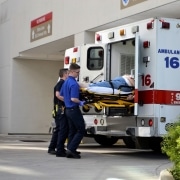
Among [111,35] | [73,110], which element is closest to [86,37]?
[111,35]

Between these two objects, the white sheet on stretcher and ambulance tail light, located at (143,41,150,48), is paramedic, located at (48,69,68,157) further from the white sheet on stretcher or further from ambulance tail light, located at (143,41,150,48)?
ambulance tail light, located at (143,41,150,48)

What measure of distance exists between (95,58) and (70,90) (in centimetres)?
204

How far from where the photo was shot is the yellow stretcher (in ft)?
33.1

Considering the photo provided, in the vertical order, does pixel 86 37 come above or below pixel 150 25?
above

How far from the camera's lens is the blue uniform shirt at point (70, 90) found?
9797mm

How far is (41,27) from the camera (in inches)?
766

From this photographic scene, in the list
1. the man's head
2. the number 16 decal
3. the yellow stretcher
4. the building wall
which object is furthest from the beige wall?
the number 16 decal

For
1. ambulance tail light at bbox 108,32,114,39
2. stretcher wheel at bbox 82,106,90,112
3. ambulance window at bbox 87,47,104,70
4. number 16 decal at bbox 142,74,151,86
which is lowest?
stretcher wheel at bbox 82,106,90,112

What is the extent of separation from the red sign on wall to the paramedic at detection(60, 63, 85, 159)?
915 centimetres

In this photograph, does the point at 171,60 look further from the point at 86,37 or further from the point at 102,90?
the point at 86,37

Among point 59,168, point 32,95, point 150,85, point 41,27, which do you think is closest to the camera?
point 59,168

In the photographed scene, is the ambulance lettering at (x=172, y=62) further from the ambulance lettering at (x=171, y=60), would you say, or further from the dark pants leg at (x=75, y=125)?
the dark pants leg at (x=75, y=125)

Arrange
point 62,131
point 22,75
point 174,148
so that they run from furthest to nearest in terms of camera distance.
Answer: point 22,75
point 62,131
point 174,148

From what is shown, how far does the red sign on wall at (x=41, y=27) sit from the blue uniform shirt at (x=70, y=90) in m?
9.14
